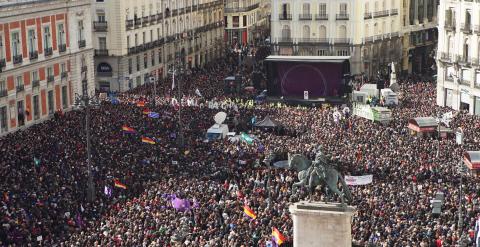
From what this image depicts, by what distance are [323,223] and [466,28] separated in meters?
47.5

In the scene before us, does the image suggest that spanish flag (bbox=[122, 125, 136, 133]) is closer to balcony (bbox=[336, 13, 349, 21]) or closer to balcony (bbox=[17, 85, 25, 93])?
balcony (bbox=[17, 85, 25, 93])

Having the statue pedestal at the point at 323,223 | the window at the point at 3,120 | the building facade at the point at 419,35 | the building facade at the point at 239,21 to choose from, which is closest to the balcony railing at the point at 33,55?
the window at the point at 3,120

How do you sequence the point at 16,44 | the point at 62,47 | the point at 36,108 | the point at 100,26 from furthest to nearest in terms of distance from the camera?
1. the point at 100,26
2. the point at 62,47
3. the point at 36,108
4. the point at 16,44

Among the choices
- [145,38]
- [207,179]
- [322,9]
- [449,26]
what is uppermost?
[322,9]

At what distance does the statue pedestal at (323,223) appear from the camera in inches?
1141

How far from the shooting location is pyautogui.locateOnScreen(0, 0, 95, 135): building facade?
62.5 metres

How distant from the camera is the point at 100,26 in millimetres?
86875

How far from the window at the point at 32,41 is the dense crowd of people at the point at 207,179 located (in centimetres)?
521

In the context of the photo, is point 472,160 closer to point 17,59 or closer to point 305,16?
point 17,59

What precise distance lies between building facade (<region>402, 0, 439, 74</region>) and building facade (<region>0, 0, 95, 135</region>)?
4081cm

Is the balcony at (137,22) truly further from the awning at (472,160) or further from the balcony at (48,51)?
the awning at (472,160)

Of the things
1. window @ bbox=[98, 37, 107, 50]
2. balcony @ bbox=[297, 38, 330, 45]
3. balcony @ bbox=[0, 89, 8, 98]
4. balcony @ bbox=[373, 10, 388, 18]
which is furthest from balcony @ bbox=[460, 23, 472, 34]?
balcony @ bbox=[0, 89, 8, 98]

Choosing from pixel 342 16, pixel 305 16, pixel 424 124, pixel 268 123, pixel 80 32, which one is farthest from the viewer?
→ pixel 305 16

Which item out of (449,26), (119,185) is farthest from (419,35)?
(119,185)
